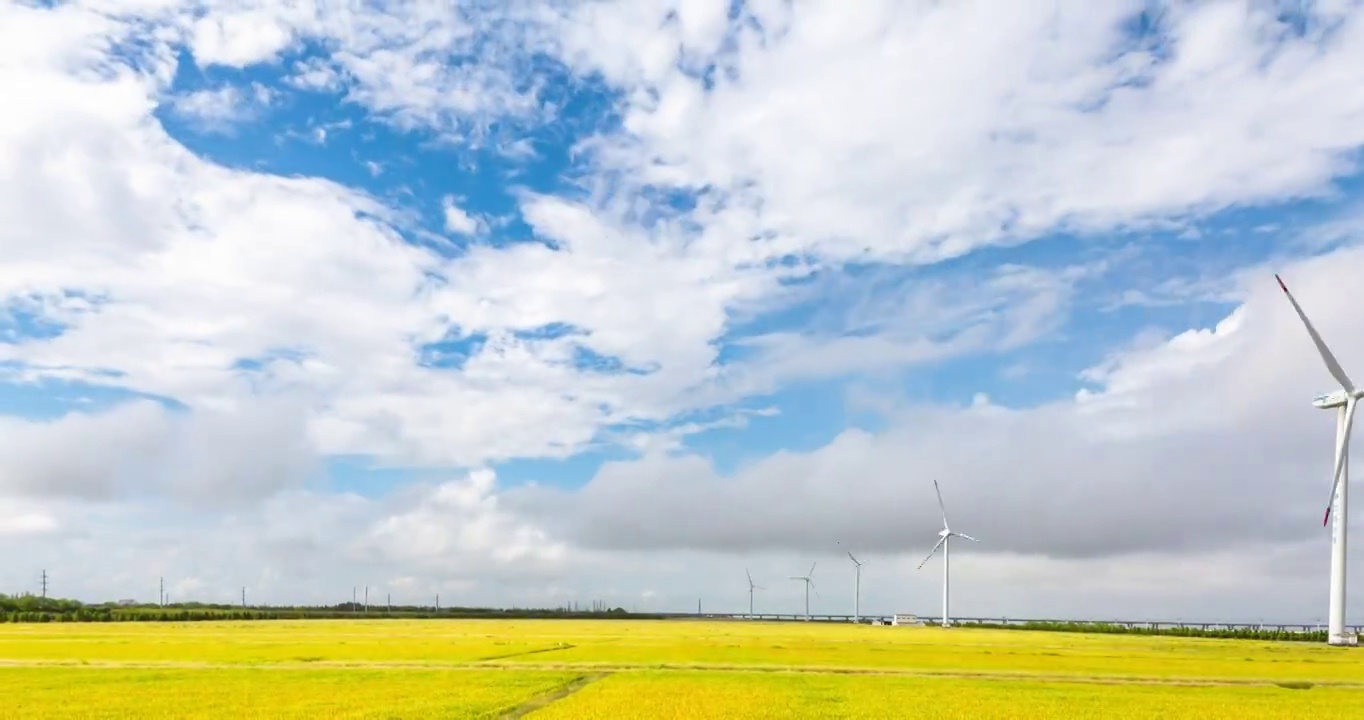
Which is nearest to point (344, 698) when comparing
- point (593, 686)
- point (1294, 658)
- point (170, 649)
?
point (593, 686)

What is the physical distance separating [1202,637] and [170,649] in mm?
150145

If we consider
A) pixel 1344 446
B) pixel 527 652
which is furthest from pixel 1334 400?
pixel 527 652

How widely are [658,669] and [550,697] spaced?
66.7 ft

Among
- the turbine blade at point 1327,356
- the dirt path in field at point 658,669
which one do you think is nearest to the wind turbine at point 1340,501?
the turbine blade at point 1327,356

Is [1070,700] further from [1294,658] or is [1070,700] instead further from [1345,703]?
[1294,658]

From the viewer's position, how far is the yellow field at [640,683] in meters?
45.6

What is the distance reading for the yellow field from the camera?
45594 mm

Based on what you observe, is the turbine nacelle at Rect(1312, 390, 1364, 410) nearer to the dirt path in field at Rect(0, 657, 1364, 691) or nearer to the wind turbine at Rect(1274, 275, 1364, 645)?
the wind turbine at Rect(1274, 275, 1364, 645)

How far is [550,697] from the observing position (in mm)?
51406

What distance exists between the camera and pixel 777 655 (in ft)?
295

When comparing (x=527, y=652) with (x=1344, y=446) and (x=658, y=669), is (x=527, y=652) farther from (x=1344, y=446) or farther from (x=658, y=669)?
(x=1344, y=446)

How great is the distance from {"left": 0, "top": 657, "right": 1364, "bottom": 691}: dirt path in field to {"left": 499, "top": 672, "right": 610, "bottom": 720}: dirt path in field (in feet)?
1.38

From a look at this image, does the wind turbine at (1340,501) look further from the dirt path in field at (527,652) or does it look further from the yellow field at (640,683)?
the dirt path in field at (527,652)

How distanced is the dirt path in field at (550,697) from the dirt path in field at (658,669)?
0.42 metres
